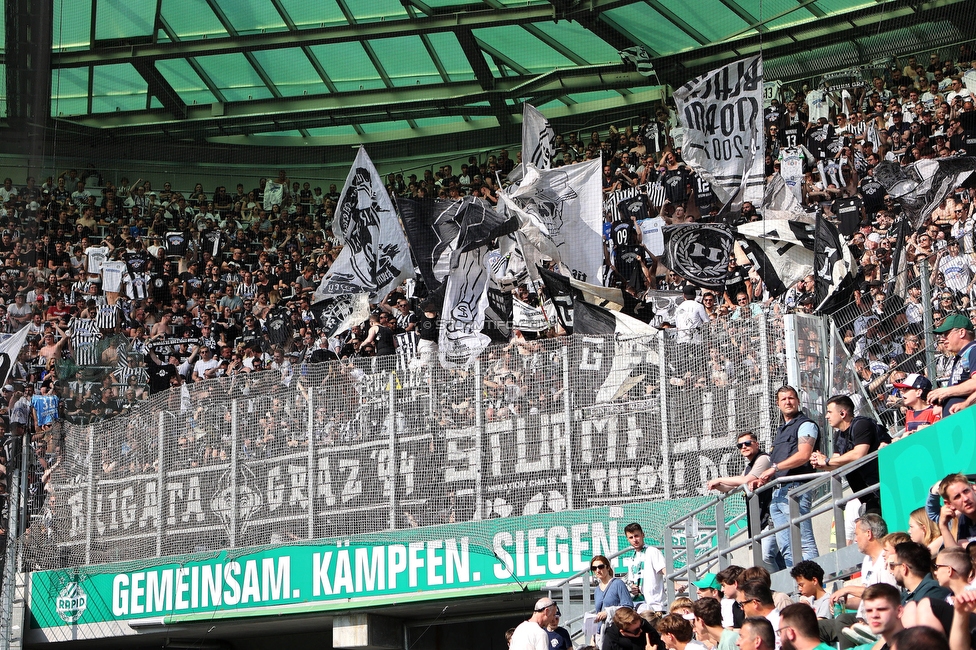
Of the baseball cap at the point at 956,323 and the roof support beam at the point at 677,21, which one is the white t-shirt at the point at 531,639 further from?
Answer: the roof support beam at the point at 677,21

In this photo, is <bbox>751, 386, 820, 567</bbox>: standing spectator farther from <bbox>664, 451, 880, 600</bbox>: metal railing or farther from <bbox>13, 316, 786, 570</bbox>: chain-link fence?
<bbox>13, 316, 786, 570</bbox>: chain-link fence

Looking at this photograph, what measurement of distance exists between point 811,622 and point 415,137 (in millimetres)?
21788

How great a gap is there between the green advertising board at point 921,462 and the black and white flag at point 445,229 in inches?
327

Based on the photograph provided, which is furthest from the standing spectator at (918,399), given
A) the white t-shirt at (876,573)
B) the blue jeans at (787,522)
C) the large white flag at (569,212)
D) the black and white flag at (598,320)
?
the large white flag at (569,212)

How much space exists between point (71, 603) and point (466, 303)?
18.9 ft

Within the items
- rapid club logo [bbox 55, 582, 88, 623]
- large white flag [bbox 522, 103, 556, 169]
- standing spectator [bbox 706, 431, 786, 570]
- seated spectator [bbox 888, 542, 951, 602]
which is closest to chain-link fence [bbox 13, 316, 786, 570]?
rapid club logo [bbox 55, 582, 88, 623]

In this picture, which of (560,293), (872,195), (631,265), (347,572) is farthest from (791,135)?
(347,572)

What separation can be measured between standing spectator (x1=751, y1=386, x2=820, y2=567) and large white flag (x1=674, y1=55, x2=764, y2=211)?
277 inches

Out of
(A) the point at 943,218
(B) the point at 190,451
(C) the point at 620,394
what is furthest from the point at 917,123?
(B) the point at 190,451

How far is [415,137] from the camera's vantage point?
26.4 m

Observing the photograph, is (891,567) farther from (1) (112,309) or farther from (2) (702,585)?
(1) (112,309)

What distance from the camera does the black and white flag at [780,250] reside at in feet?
49.2

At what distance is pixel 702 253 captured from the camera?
607 inches

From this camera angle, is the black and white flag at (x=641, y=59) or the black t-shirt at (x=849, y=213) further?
the black and white flag at (x=641, y=59)
